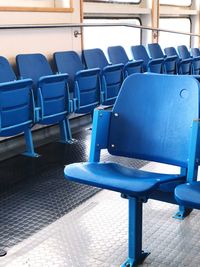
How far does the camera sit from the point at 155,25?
23.5 ft

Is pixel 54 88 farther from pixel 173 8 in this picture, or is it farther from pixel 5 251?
pixel 173 8

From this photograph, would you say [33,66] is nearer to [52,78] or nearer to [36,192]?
[52,78]

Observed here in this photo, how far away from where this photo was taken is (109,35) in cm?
625

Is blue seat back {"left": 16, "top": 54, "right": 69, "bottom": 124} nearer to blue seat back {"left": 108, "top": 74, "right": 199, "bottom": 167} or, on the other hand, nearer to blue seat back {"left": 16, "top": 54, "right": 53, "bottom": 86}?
blue seat back {"left": 16, "top": 54, "right": 53, "bottom": 86}

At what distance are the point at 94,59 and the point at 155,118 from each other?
314 cm

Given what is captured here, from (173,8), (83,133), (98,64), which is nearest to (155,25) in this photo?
(173,8)

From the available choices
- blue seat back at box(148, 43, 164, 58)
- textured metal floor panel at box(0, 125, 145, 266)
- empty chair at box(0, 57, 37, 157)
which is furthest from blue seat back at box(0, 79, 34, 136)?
blue seat back at box(148, 43, 164, 58)

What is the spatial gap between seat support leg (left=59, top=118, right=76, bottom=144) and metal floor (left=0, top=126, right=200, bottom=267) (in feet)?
3.10

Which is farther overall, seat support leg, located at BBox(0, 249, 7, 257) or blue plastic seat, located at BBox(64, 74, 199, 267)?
seat support leg, located at BBox(0, 249, 7, 257)

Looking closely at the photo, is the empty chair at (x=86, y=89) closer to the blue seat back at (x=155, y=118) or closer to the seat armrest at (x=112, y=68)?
the seat armrest at (x=112, y=68)

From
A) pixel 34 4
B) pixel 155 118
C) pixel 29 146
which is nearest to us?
pixel 155 118

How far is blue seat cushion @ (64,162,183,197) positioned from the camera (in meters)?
1.67

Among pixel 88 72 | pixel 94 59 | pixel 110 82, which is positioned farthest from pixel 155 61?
pixel 88 72

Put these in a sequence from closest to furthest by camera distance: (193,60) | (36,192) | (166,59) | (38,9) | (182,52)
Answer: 1. (36,192)
2. (38,9)
3. (166,59)
4. (193,60)
5. (182,52)
